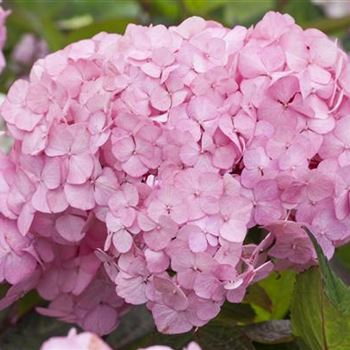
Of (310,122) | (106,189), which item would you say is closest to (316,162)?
(310,122)

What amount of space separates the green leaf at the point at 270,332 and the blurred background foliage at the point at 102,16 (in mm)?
488

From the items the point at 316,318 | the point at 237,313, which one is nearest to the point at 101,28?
the point at 237,313

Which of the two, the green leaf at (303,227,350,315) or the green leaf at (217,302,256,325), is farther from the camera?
the green leaf at (217,302,256,325)

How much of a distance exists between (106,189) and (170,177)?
0.17ft

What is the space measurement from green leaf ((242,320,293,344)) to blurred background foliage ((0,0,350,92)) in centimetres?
49

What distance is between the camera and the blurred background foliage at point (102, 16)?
1272 millimetres

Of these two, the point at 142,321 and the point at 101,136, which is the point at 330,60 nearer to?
the point at 101,136

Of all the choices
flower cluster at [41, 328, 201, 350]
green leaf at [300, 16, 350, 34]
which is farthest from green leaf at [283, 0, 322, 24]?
flower cluster at [41, 328, 201, 350]

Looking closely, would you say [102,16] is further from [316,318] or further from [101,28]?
[316,318]

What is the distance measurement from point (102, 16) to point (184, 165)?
981mm

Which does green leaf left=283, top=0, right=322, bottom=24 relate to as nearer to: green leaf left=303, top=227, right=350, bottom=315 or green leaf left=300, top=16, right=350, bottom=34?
green leaf left=300, top=16, right=350, bottom=34

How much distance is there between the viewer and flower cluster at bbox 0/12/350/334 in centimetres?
72

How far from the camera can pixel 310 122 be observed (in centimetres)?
74

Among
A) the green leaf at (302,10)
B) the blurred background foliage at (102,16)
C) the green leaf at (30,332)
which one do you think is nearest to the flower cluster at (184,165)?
the green leaf at (30,332)
